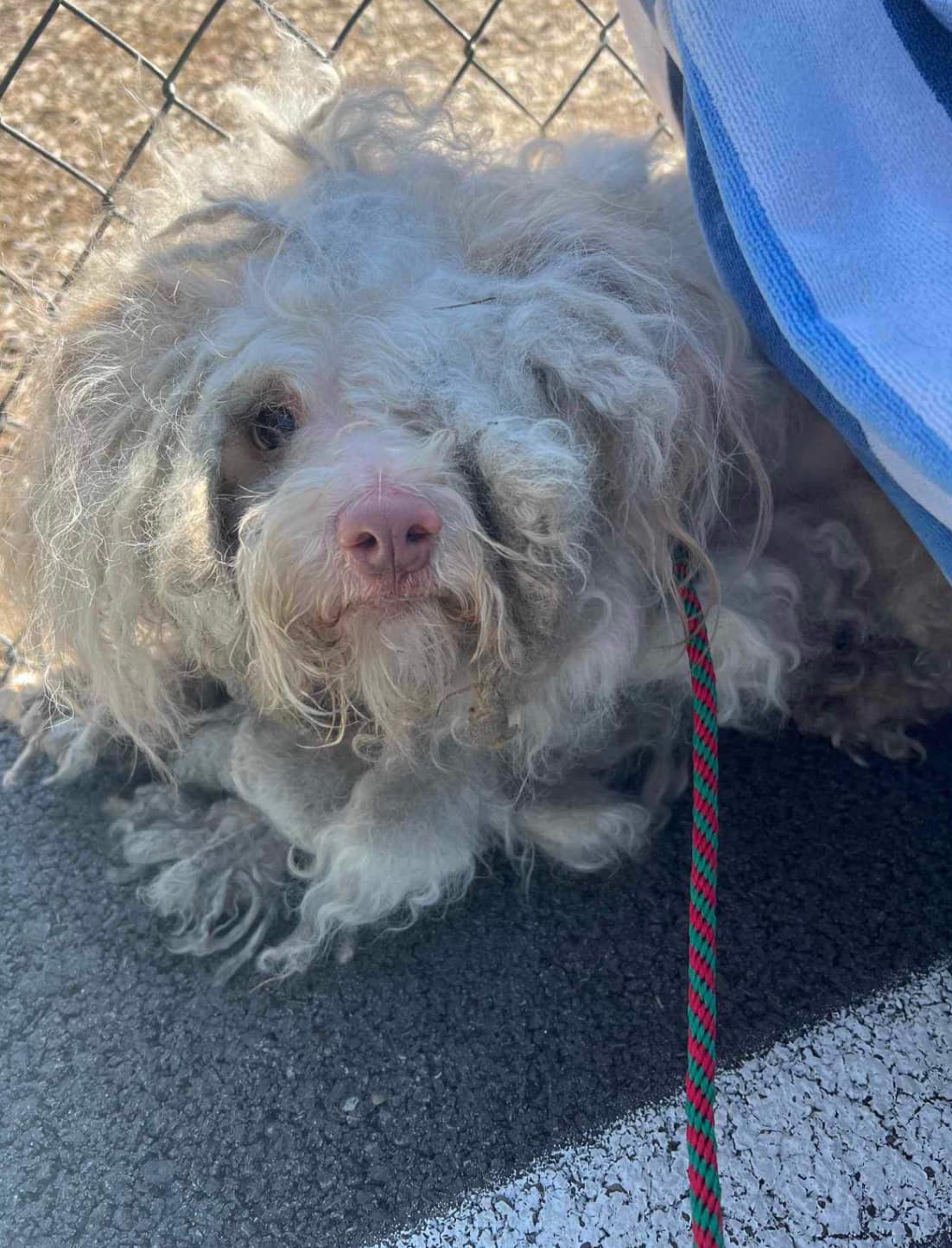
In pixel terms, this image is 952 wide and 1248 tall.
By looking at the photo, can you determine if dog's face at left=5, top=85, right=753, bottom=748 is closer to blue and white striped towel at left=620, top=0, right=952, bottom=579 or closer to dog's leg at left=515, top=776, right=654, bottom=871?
blue and white striped towel at left=620, top=0, right=952, bottom=579

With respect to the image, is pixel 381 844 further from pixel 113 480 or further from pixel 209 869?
pixel 113 480

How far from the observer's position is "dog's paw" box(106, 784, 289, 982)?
62.1 inches

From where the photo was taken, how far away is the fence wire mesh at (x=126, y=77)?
1.93m

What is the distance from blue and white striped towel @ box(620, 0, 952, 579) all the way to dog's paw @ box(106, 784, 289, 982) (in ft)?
3.45

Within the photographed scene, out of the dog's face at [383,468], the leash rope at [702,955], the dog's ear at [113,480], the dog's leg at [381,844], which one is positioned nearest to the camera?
the leash rope at [702,955]

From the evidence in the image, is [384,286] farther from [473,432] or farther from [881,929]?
[881,929]

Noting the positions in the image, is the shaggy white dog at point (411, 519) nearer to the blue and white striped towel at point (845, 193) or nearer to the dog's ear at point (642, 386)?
the dog's ear at point (642, 386)

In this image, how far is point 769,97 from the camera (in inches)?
48.0

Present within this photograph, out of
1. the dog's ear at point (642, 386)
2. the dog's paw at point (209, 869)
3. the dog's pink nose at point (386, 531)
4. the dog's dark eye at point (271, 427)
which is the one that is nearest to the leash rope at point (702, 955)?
the dog's ear at point (642, 386)

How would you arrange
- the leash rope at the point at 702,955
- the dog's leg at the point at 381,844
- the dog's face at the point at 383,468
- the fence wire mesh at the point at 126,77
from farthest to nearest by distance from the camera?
the fence wire mesh at the point at 126,77 → the dog's leg at the point at 381,844 → the dog's face at the point at 383,468 → the leash rope at the point at 702,955

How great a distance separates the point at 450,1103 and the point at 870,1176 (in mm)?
519

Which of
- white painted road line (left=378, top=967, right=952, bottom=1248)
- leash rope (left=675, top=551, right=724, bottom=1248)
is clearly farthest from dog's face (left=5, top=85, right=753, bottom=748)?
white painted road line (left=378, top=967, right=952, bottom=1248)

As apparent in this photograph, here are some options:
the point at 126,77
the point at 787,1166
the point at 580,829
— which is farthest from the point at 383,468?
the point at 126,77

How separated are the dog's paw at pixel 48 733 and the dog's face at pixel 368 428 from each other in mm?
412
